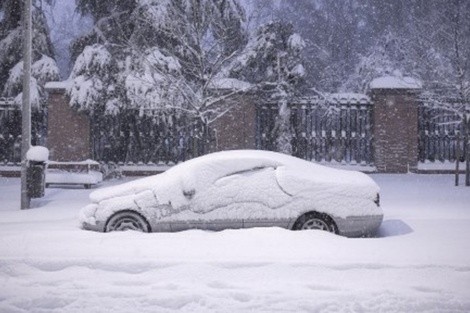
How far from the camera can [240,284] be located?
6.08 metres

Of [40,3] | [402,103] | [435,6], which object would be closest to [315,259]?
[402,103]

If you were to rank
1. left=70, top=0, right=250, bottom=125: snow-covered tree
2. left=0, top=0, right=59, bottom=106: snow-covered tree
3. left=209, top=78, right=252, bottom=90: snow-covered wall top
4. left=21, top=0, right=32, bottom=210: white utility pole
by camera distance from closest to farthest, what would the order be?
left=21, top=0, right=32, bottom=210: white utility pole → left=70, top=0, right=250, bottom=125: snow-covered tree → left=209, top=78, right=252, bottom=90: snow-covered wall top → left=0, top=0, right=59, bottom=106: snow-covered tree

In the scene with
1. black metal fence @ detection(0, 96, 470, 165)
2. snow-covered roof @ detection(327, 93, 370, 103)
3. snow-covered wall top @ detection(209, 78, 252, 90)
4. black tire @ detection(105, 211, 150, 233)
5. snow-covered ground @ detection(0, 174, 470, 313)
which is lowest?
snow-covered ground @ detection(0, 174, 470, 313)

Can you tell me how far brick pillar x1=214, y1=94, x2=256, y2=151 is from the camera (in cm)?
1722

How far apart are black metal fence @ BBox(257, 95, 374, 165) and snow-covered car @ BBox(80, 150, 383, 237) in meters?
8.65

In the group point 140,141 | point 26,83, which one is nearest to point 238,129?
point 140,141

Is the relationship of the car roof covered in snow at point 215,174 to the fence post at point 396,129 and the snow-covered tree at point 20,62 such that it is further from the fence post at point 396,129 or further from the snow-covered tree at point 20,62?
the snow-covered tree at point 20,62

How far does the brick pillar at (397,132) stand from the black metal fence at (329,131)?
1.45 feet

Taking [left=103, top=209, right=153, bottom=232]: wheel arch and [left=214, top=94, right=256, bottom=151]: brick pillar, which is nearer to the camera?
[left=103, top=209, right=153, bottom=232]: wheel arch

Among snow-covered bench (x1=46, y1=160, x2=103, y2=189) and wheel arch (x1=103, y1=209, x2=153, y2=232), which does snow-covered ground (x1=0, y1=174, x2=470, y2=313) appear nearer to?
wheel arch (x1=103, y1=209, x2=153, y2=232)

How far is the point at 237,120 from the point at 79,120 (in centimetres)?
494

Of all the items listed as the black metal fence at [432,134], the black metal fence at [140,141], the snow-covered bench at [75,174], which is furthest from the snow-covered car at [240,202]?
the black metal fence at [432,134]

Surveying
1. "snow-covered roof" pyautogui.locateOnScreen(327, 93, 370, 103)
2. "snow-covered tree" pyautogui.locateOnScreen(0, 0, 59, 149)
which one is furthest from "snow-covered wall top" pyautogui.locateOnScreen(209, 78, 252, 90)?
"snow-covered tree" pyautogui.locateOnScreen(0, 0, 59, 149)

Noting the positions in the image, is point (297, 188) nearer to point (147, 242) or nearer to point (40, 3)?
point (147, 242)
